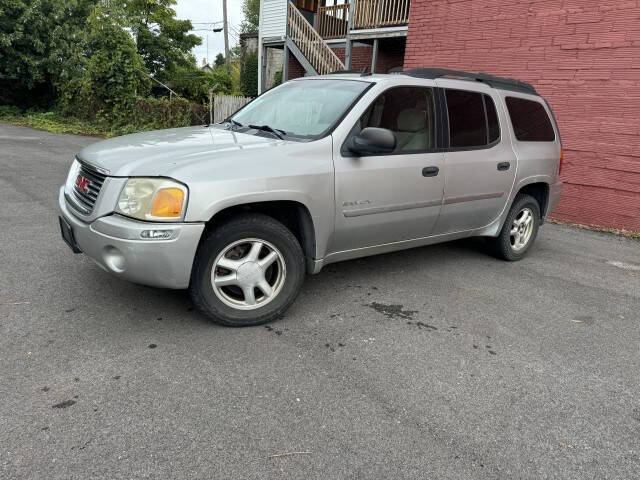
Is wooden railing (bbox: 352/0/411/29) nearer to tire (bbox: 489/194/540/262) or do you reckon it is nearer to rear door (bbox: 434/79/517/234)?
tire (bbox: 489/194/540/262)

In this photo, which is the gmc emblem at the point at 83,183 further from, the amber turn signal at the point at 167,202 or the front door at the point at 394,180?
the front door at the point at 394,180

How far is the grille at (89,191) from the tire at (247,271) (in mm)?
757

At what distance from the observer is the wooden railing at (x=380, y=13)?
48.3ft

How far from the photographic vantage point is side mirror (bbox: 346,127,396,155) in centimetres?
350

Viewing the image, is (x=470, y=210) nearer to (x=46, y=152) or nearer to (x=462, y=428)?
(x=462, y=428)

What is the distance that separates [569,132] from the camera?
7719 millimetres

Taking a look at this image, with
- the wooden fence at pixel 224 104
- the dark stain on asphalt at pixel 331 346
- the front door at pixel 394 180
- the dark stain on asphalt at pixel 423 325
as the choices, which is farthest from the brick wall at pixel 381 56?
the dark stain on asphalt at pixel 331 346

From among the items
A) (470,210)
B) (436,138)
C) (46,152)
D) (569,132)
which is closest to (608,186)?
(569,132)

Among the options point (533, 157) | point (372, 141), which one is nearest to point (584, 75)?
point (533, 157)

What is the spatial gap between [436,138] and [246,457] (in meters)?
3.05

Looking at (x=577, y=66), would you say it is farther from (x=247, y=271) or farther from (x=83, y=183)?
(x=83, y=183)

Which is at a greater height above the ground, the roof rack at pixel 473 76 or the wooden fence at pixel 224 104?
the roof rack at pixel 473 76

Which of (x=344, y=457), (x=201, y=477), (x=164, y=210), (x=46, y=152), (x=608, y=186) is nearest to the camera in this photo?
(x=201, y=477)

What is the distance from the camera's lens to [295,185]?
11.0 feet
